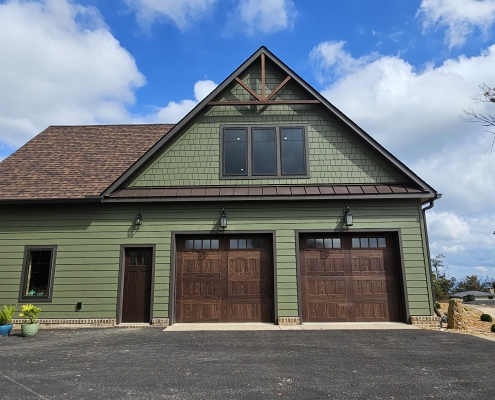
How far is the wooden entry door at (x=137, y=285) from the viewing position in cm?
945

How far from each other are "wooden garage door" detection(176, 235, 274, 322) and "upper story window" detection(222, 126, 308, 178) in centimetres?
192

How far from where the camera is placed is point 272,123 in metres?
10.4

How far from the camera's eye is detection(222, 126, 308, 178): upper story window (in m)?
10.1

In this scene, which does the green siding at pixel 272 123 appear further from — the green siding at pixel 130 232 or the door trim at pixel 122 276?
the door trim at pixel 122 276

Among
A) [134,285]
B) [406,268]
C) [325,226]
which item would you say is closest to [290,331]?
[325,226]

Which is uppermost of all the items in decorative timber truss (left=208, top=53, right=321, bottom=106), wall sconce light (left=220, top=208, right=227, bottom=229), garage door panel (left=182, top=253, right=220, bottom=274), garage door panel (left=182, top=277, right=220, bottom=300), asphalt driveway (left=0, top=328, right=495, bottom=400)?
decorative timber truss (left=208, top=53, right=321, bottom=106)

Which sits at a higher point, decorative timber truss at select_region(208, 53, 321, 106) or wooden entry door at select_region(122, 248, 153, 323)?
decorative timber truss at select_region(208, 53, 321, 106)

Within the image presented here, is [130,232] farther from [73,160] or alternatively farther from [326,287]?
[326,287]

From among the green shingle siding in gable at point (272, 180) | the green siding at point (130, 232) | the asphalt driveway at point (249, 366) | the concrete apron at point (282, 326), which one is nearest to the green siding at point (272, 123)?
the green shingle siding in gable at point (272, 180)

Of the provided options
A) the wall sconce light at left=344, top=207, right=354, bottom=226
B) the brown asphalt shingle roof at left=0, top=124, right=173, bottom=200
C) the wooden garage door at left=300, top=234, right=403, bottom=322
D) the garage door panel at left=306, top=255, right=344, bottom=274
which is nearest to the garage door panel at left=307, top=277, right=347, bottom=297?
the wooden garage door at left=300, top=234, right=403, bottom=322

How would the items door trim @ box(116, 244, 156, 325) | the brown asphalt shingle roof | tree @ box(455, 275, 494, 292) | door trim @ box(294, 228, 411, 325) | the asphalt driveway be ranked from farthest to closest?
tree @ box(455, 275, 494, 292) → the brown asphalt shingle roof → door trim @ box(116, 244, 156, 325) → door trim @ box(294, 228, 411, 325) → the asphalt driveway

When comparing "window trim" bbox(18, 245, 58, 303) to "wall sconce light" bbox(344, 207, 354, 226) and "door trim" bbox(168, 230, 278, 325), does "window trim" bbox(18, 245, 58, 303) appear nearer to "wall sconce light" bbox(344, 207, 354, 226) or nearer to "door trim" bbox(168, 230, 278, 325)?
"door trim" bbox(168, 230, 278, 325)

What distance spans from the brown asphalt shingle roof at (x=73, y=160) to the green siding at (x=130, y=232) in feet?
1.73

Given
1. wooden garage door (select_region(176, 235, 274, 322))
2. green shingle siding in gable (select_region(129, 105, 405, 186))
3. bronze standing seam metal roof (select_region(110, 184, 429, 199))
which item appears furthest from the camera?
green shingle siding in gable (select_region(129, 105, 405, 186))
